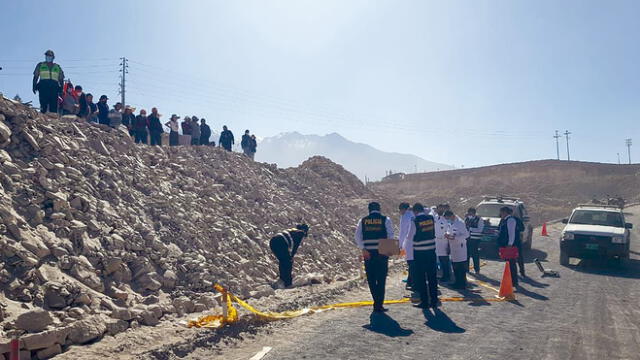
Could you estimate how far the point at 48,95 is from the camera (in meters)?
11.5

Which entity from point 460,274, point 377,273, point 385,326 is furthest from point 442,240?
point 385,326

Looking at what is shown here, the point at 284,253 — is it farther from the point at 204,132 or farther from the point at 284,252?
the point at 204,132

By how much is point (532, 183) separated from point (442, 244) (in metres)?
49.2

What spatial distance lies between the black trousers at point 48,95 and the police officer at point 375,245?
Answer: 8640 millimetres

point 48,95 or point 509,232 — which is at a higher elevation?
point 48,95

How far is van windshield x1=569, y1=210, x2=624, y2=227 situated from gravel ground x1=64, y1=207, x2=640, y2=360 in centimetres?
494

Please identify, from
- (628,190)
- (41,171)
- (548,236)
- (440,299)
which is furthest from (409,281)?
(628,190)

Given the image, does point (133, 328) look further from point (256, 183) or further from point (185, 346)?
point (256, 183)

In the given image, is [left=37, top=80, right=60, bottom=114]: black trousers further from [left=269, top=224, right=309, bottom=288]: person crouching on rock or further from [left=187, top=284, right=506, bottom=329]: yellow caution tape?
[left=187, top=284, right=506, bottom=329]: yellow caution tape

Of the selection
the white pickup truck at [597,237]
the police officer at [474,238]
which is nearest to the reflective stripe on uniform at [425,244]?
the police officer at [474,238]

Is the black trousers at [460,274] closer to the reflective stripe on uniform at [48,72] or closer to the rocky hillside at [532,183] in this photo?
the reflective stripe on uniform at [48,72]

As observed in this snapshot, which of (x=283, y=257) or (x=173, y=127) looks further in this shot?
(x=173, y=127)

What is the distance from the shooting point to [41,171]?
8586 millimetres

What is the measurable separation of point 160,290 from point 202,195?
16.2 ft
